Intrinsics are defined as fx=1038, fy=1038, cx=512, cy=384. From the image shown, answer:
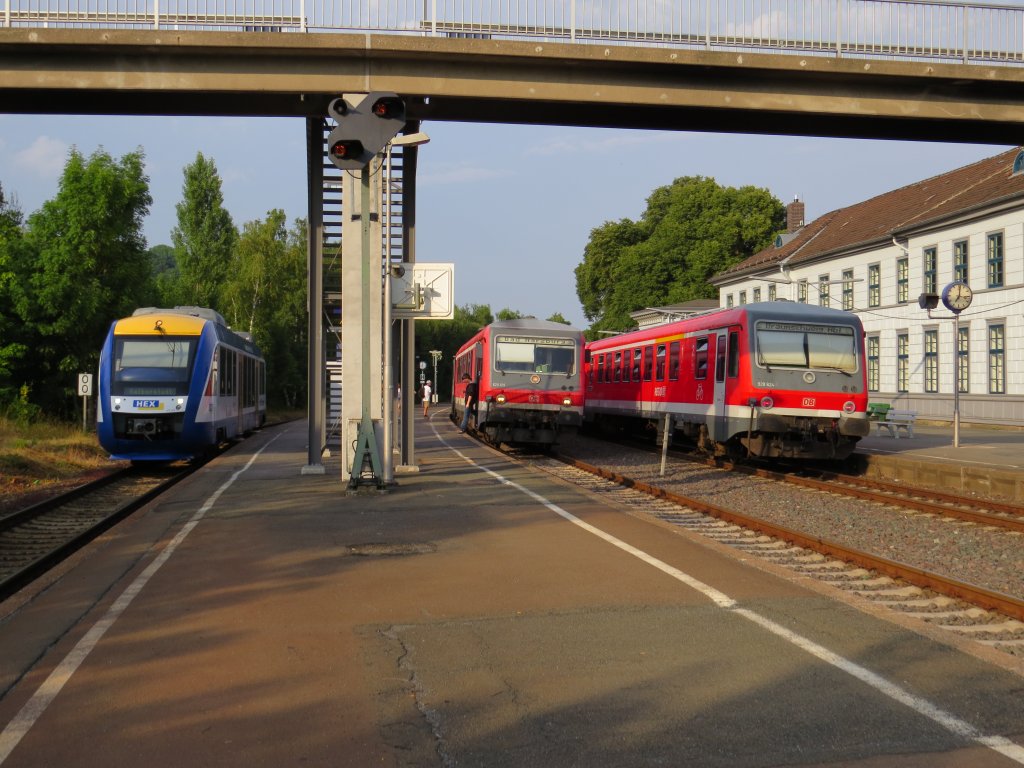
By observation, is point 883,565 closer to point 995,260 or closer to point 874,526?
point 874,526

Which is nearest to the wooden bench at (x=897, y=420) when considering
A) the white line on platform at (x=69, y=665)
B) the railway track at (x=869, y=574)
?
the railway track at (x=869, y=574)

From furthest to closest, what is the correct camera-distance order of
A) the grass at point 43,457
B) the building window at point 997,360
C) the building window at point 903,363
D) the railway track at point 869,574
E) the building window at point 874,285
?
the building window at point 874,285
the building window at point 903,363
the building window at point 997,360
the grass at point 43,457
the railway track at point 869,574

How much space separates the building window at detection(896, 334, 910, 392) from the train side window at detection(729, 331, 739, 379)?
27244 millimetres

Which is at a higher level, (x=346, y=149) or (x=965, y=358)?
(x=346, y=149)

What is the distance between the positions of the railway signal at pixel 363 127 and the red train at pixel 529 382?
414 inches

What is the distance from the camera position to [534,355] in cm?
2328

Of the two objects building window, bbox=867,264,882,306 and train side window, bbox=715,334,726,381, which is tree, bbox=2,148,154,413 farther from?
building window, bbox=867,264,882,306

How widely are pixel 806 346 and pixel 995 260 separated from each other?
23.3 m

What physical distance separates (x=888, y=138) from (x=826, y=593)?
11313mm

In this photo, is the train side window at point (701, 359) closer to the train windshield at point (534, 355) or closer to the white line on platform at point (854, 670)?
the train windshield at point (534, 355)

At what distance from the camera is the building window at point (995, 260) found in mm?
38062

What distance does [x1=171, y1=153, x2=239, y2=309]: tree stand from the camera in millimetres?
71375

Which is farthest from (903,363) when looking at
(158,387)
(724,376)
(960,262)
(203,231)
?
(203,231)

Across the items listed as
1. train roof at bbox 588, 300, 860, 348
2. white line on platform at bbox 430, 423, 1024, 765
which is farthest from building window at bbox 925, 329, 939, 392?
white line on platform at bbox 430, 423, 1024, 765
